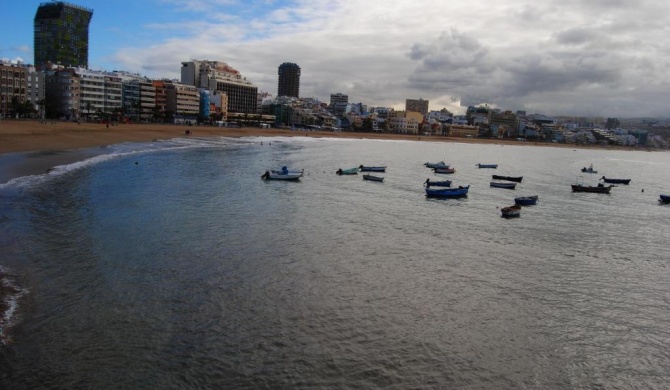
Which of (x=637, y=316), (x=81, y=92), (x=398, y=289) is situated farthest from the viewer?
(x=81, y=92)

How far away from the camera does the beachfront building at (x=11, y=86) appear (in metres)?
109

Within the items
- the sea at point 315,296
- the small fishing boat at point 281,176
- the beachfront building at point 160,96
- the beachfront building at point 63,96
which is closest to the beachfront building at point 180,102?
the beachfront building at point 160,96

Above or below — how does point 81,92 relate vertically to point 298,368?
above

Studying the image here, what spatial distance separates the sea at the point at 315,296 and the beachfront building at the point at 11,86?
91727 mm

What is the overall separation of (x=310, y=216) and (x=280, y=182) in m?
16.2

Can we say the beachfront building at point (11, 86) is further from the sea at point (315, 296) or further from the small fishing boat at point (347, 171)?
the sea at point (315, 296)

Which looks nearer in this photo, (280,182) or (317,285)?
(317,285)

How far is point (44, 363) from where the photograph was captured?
11.4 meters

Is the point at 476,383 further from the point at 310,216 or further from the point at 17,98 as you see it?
the point at 17,98

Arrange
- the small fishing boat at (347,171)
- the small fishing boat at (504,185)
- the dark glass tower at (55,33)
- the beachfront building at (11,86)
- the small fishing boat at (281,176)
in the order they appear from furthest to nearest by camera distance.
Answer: the dark glass tower at (55,33)
the beachfront building at (11,86)
the small fishing boat at (347,171)
the small fishing boat at (504,185)
the small fishing boat at (281,176)

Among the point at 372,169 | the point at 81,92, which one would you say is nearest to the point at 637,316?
the point at 372,169

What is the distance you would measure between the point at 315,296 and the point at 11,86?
122m

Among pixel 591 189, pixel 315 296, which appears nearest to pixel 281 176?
pixel 315 296

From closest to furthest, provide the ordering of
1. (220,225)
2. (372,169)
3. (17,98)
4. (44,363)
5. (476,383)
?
(44,363), (476,383), (220,225), (372,169), (17,98)
